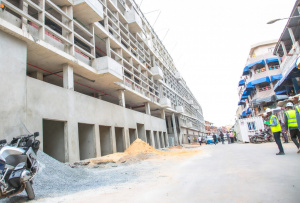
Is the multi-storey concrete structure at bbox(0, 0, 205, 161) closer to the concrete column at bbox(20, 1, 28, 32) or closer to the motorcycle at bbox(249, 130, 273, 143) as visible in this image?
the concrete column at bbox(20, 1, 28, 32)

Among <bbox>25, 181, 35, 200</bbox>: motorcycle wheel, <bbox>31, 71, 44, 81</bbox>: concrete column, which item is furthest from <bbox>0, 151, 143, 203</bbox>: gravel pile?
Result: <bbox>31, 71, 44, 81</bbox>: concrete column

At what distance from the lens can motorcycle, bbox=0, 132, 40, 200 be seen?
368cm

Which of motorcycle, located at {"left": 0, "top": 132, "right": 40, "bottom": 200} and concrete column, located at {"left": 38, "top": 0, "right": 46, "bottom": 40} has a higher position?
concrete column, located at {"left": 38, "top": 0, "right": 46, "bottom": 40}

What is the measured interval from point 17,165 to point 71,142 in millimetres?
7980

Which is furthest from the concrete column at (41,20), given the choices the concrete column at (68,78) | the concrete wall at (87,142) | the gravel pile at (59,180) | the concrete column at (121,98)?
the concrete column at (121,98)

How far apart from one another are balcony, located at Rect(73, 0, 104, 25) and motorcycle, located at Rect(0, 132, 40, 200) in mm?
12902

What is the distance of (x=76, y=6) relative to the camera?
1484 cm

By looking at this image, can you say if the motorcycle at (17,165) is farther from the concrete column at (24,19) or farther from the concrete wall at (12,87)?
the concrete column at (24,19)

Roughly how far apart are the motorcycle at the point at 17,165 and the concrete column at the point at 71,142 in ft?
23.5

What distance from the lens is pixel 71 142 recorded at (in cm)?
1165

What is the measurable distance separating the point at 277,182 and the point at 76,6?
15.8m

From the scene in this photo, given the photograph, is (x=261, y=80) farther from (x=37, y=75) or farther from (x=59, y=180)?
(x=59, y=180)

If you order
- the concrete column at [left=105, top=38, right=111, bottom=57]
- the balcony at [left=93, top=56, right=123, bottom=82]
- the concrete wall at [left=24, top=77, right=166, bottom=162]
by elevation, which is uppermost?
the concrete column at [left=105, top=38, right=111, bottom=57]

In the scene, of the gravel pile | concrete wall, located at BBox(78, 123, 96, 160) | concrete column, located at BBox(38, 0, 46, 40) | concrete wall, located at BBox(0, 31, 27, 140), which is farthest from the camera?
concrete wall, located at BBox(78, 123, 96, 160)
